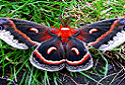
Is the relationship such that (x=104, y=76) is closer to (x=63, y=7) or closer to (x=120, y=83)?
(x=120, y=83)

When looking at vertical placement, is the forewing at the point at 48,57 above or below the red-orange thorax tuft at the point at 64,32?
below

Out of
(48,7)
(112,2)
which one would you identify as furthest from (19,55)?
(112,2)

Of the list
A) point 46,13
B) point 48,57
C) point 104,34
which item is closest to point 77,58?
point 48,57

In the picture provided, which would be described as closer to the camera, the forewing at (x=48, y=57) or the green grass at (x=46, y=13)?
the forewing at (x=48, y=57)

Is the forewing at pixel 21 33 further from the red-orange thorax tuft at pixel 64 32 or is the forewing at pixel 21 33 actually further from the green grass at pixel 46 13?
the green grass at pixel 46 13

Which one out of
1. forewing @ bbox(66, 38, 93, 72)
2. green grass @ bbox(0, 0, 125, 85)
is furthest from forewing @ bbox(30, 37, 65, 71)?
green grass @ bbox(0, 0, 125, 85)

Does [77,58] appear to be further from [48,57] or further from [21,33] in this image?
[21,33]

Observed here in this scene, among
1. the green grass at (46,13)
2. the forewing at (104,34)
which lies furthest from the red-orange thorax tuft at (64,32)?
the green grass at (46,13)
